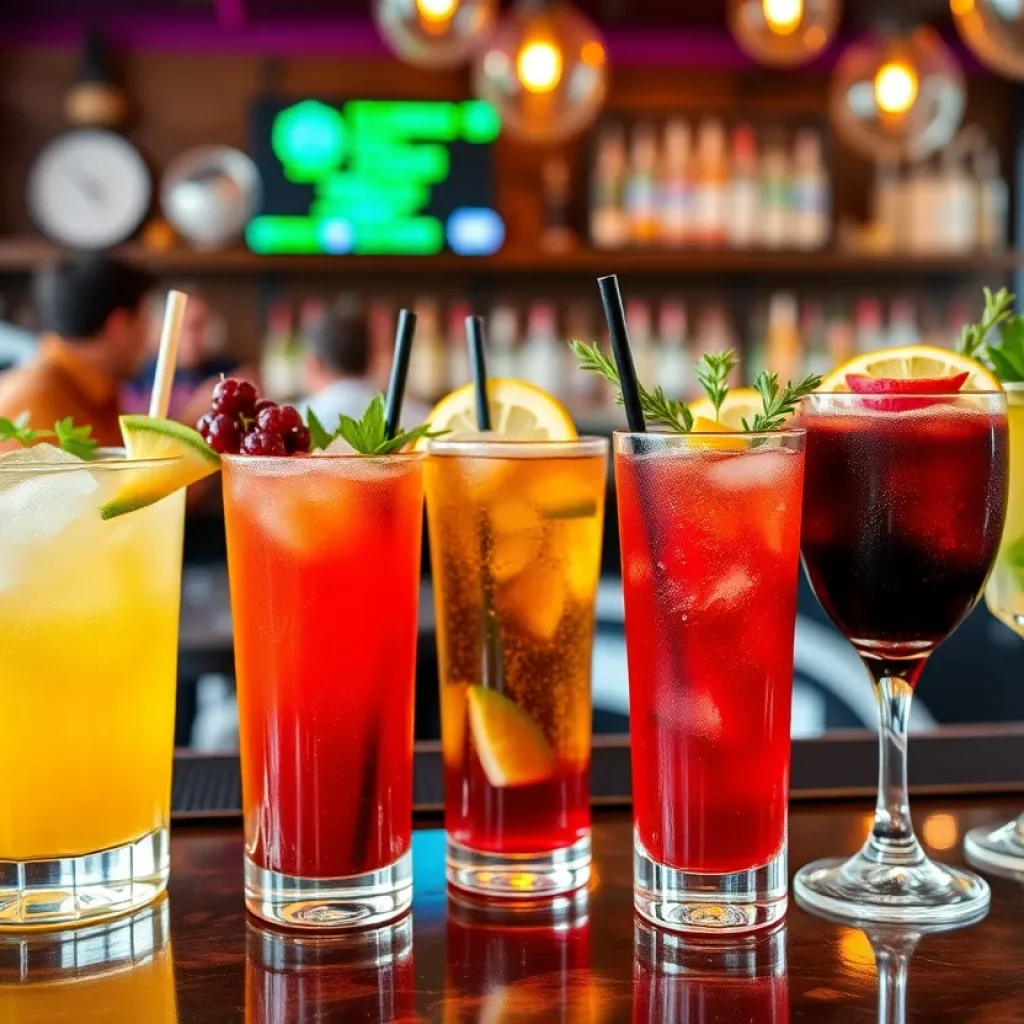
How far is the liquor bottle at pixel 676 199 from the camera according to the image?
5281 millimetres

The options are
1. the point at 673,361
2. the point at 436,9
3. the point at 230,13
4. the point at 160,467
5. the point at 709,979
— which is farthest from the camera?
the point at 673,361

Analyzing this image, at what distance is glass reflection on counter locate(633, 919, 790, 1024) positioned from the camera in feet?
2.39

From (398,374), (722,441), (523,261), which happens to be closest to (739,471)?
(722,441)

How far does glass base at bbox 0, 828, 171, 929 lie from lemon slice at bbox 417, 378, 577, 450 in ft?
1.14

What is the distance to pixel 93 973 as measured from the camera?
0.79 metres

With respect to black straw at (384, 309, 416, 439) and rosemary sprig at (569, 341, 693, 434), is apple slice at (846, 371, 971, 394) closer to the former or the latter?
rosemary sprig at (569, 341, 693, 434)

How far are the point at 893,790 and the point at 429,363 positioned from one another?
451cm

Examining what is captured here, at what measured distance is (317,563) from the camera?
852 mm

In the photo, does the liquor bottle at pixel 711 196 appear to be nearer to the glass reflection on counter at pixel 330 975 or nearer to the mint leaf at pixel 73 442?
the mint leaf at pixel 73 442

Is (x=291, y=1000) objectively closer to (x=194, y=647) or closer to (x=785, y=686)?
(x=785, y=686)

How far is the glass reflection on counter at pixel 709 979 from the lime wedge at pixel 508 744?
0.42 ft

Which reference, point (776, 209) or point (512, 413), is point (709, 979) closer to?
point (512, 413)

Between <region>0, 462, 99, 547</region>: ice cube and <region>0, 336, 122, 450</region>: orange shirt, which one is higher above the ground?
<region>0, 336, 122, 450</region>: orange shirt

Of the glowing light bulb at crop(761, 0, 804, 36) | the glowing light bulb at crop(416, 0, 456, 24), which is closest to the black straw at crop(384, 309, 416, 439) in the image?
the glowing light bulb at crop(416, 0, 456, 24)
